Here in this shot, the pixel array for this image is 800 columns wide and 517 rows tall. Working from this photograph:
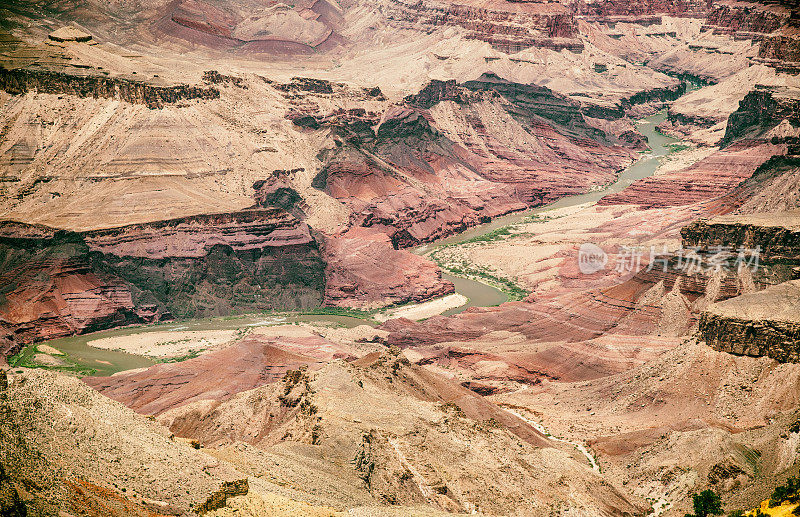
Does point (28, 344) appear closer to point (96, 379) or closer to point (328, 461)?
point (96, 379)

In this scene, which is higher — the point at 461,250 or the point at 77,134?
the point at 77,134

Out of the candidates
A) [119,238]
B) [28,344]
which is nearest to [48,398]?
[28,344]

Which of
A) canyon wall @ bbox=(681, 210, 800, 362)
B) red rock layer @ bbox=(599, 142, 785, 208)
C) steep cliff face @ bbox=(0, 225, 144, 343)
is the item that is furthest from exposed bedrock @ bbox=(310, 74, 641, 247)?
canyon wall @ bbox=(681, 210, 800, 362)

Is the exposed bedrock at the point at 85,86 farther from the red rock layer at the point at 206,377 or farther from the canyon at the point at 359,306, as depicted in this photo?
the red rock layer at the point at 206,377

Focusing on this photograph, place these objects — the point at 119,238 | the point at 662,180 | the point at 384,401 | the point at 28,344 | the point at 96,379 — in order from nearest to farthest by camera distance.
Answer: the point at 384,401 < the point at 96,379 < the point at 28,344 < the point at 119,238 < the point at 662,180

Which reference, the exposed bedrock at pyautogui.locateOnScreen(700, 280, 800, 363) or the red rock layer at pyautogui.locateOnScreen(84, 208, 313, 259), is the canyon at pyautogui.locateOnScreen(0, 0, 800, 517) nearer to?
the exposed bedrock at pyautogui.locateOnScreen(700, 280, 800, 363)

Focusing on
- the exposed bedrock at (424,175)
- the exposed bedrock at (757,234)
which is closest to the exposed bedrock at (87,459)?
the exposed bedrock at (757,234)
